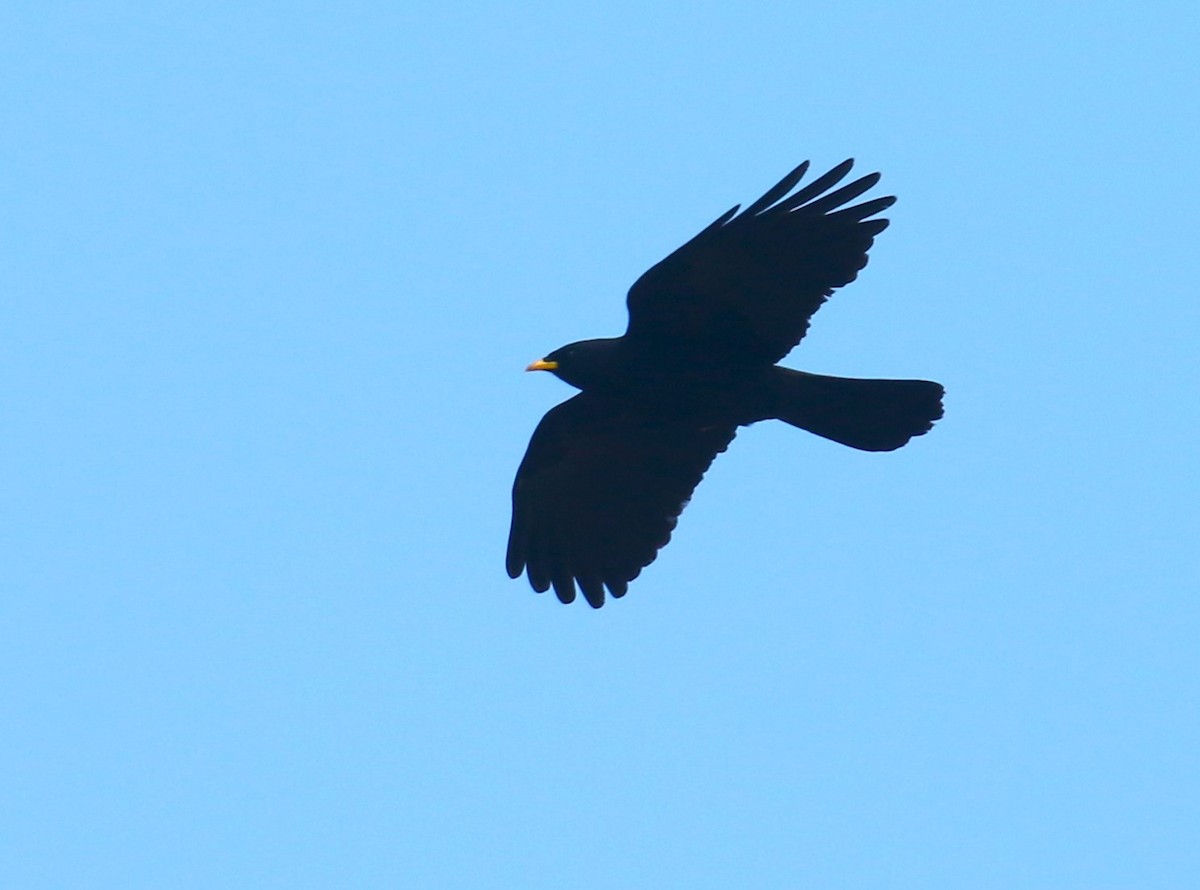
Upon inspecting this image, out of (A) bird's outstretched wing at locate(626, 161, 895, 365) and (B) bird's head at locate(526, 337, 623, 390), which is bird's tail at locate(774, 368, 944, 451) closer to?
(A) bird's outstretched wing at locate(626, 161, 895, 365)

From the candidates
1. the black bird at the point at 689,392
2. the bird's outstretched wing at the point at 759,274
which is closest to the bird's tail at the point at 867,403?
the black bird at the point at 689,392

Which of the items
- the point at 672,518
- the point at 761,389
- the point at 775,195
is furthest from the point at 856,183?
the point at 672,518

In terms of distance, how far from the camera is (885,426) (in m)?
11.1

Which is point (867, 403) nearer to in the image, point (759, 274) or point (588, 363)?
point (759, 274)

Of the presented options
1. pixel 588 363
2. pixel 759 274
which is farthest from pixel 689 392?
pixel 759 274

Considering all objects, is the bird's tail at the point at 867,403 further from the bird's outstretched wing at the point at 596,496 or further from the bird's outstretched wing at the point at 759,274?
the bird's outstretched wing at the point at 596,496

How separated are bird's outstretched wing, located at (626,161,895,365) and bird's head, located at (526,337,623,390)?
184 millimetres

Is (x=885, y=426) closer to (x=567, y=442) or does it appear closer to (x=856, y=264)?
(x=856, y=264)

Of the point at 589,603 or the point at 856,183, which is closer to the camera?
the point at 856,183

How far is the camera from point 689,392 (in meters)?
11.2

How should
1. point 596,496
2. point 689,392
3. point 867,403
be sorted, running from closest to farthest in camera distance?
point 867,403 < point 689,392 < point 596,496

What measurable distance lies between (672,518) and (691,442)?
19.5 inches

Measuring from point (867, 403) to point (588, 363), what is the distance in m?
1.50

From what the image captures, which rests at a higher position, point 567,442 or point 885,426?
point 567,442
